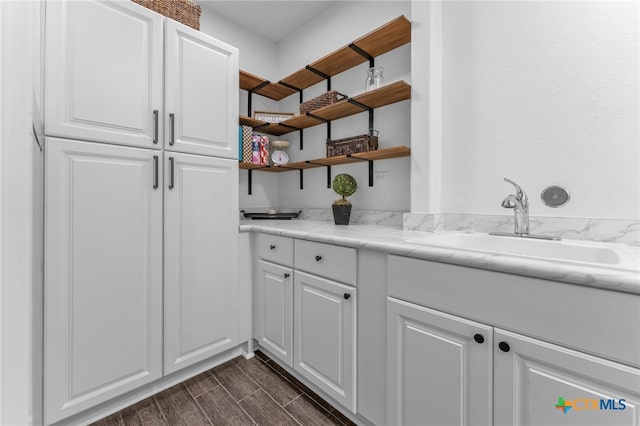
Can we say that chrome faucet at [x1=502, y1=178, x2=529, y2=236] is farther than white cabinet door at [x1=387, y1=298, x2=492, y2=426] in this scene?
Yes

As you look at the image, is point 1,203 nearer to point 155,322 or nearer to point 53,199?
point 53,199

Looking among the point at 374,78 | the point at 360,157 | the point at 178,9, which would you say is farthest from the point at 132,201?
Result: the point at 374,78

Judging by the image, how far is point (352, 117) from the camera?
2121 mm

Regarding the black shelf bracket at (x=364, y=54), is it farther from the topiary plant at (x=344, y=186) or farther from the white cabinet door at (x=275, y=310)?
the white cabinet door at (x=275, y=310)

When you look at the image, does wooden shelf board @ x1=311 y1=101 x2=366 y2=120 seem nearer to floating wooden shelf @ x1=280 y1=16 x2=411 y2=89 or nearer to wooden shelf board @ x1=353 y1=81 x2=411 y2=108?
wooden shelf board @ x1=353 y1=81 x2=411 y2=108

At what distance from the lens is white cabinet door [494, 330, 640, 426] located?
0.65m

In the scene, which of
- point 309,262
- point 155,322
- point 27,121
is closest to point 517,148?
point 309,262

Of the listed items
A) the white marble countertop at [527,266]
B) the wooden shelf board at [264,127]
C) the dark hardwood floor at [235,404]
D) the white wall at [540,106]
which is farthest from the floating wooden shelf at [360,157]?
the dark hardwood floor at [235,404]

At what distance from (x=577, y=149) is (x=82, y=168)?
7.19 ft

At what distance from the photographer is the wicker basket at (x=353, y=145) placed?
73.1 inches

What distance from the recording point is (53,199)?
118cm

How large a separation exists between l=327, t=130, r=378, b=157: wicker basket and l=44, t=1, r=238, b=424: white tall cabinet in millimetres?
696

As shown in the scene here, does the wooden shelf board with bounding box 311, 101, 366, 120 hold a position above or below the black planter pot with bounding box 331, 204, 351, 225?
above

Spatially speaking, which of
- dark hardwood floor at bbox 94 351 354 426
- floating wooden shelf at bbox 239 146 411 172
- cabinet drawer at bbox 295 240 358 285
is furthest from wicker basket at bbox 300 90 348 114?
dark hardwood floor at bbox 94 351 354 426
